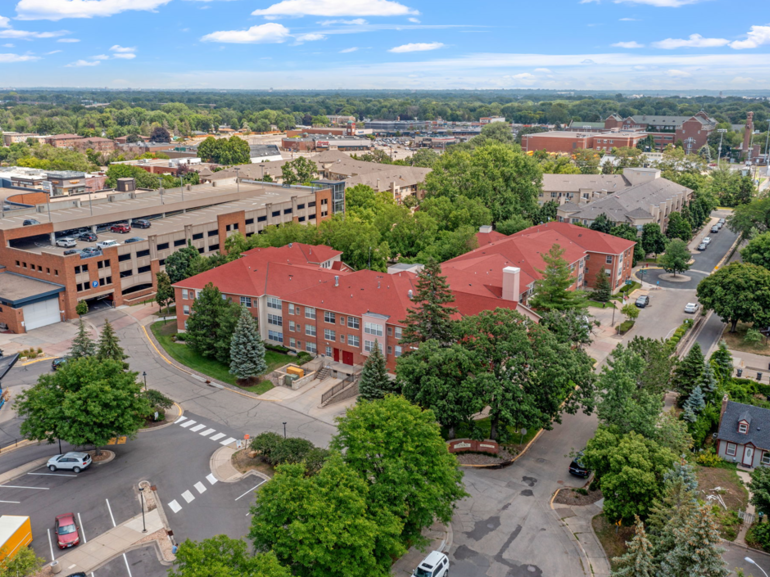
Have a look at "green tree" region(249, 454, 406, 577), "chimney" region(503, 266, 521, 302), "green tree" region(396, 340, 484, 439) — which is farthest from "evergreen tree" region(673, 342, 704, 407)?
"green tree" region(249, 454, 406, 577)

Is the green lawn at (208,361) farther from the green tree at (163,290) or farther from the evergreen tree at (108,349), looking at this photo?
the evergreen tree at (108,349)

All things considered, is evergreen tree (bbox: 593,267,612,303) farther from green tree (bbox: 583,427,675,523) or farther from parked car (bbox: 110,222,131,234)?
parked car (bbox: 110,222,131,234)

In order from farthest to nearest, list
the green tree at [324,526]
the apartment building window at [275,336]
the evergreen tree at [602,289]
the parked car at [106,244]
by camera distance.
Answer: the evergreen tree at [602,289] → the parked car at [106,244] → the apartment building window at [275,336] → the green tree at [324,526]

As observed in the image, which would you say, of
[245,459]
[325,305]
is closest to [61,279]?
[325,305]

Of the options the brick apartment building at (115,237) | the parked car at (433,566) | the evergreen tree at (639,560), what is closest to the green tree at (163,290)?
the brick apartment building at (115,237)

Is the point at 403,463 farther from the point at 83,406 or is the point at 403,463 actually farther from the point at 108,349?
the point at 108,349

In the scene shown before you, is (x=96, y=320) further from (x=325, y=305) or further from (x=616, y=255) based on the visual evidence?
(x=616, y=255)
